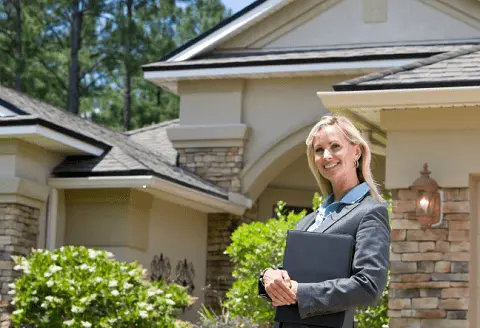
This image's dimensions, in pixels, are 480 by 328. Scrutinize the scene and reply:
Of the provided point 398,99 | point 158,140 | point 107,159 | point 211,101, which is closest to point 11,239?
point 107,159

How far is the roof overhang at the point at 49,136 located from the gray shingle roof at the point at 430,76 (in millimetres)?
4457

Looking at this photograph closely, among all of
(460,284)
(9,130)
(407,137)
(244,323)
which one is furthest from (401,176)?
(9,130)

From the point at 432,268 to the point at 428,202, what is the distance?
633mm

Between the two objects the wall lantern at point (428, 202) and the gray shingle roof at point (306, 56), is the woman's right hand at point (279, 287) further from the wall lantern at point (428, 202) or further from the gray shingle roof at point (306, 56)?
the gray shingle roof at point (306, 56)

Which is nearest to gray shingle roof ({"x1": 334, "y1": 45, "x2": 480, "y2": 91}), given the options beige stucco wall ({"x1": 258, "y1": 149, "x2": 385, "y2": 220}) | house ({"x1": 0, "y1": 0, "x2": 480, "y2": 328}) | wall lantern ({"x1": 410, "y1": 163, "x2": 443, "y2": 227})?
house ({"x1": 0, "y1": 0, "x2": 480, "y2": 328})

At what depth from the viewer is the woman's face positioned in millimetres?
3852

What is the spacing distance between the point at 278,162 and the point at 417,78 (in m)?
6.34

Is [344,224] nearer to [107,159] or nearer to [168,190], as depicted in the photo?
[168,190]

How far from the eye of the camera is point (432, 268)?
10000 millimetres

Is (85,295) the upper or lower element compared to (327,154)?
lower

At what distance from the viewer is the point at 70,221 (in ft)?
49.3

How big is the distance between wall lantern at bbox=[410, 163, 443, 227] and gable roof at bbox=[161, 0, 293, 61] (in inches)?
279

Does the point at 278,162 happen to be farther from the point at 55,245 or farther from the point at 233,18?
the point at 55,245

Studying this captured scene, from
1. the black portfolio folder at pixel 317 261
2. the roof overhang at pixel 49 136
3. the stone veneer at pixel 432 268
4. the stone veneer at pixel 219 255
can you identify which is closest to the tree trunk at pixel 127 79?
the stone veneer at pixel 219 255
